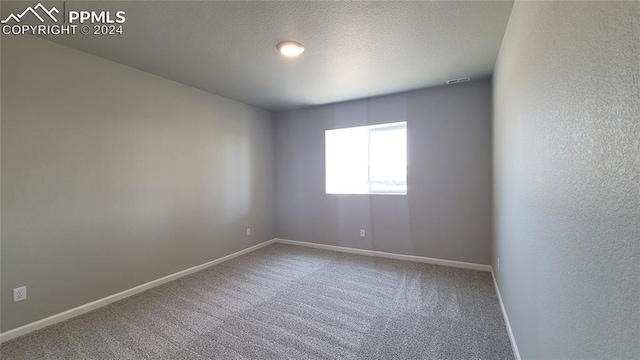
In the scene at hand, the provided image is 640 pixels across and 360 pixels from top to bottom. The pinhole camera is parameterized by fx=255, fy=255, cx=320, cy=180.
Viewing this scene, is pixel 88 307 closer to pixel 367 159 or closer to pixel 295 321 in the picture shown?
pixel 295 321

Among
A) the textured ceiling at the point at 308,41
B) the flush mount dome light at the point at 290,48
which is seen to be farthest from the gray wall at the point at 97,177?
the flush mount dome light at the point at 290,48

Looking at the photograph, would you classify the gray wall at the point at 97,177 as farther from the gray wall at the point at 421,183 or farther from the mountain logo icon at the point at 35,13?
the gray wall at the point at 421,183

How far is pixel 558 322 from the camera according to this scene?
105 centimetres

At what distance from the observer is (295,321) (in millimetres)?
2273

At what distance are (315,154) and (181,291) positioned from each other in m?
2.86

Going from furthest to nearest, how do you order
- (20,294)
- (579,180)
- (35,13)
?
(20,294), (35,13), (579,180)

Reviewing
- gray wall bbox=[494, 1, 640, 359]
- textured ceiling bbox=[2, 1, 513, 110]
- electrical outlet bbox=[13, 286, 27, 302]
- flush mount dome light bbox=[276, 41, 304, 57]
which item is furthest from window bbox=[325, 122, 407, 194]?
electrical outlet bbox=[13, 286, 27, 302]

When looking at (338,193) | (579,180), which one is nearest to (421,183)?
(338,193)

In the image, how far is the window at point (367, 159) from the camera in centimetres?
402

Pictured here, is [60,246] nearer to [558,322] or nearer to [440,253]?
[558,322]

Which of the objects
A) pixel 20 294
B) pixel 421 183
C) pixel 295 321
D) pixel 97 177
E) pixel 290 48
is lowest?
pixel 295 321

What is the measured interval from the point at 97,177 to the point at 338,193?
125 inches

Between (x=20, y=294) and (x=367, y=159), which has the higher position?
(x=367, y=159)

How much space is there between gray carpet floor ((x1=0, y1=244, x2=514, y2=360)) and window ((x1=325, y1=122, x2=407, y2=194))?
56.0 inches
